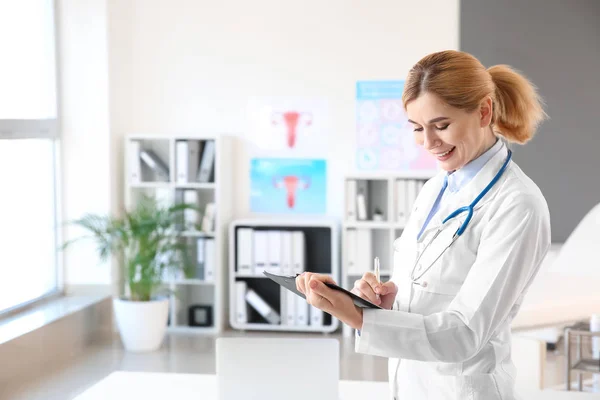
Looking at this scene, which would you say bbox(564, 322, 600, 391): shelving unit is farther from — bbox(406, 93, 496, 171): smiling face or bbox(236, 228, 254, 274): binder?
bbox(406, 93, 496, 171): smiling face

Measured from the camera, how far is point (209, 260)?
591 centimetres

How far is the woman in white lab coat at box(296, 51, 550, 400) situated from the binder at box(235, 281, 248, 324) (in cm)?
410

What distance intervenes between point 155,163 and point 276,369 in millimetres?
4018

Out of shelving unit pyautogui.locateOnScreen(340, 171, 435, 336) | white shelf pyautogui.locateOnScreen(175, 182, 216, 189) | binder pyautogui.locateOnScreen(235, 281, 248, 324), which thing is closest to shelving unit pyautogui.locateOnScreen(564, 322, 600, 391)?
shelving unit pyautogui.locateOnScreen(340, 171, 435, 336)

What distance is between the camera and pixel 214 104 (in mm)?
6145

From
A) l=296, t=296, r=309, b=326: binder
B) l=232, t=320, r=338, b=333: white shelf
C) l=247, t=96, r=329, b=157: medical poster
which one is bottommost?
l=232, t=320, r=338, b=333: white shelf

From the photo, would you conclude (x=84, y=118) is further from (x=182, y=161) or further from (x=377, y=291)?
(x=377, y=291)

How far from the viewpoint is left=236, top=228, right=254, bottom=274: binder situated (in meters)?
5.84

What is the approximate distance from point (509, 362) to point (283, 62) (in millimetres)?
4595

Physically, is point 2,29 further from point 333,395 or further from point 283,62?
point 333,395

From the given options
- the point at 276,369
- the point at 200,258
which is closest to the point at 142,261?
the point at 200,258

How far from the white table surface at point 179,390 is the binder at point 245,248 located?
10.3ft

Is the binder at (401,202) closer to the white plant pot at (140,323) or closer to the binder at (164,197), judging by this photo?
the binder at (164,197)

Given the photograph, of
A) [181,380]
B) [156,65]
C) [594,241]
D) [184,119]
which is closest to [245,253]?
[184,119]
